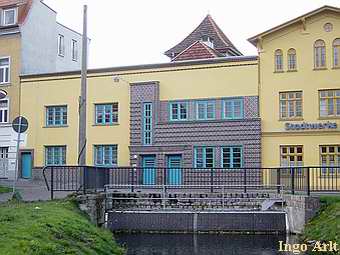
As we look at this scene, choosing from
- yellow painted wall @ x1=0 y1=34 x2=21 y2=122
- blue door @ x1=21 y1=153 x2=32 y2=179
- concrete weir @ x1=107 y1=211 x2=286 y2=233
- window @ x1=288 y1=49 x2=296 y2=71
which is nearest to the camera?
concrete weir @ x1=107 y1=211 x2=286 y2=233

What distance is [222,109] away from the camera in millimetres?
32906

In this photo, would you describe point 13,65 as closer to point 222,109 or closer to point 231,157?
point 222,109

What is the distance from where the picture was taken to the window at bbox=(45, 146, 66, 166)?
1444 inches

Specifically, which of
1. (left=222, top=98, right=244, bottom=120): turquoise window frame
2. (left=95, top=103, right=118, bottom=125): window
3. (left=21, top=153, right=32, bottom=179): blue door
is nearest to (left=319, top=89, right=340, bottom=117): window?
(left=222, top=98, right=244, bottom=120): turquoise window frame

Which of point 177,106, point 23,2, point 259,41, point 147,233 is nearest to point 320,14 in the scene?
point 259,41

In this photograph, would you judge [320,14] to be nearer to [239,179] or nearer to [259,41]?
[259,41]

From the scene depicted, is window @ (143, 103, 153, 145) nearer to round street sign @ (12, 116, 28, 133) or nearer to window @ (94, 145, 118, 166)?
window @ (94, 145, 118, 166)

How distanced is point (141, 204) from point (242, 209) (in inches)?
163

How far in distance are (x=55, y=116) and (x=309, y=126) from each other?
1665cm

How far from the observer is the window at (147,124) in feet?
112

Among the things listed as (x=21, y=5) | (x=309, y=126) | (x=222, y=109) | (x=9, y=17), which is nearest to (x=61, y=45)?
(x=21, y=5)

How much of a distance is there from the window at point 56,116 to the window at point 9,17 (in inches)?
304

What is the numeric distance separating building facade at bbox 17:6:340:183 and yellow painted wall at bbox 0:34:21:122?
10.8 ft

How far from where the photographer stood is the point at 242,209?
72.3ft
